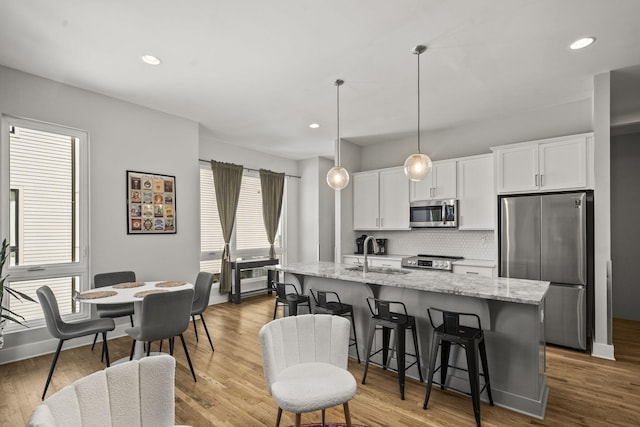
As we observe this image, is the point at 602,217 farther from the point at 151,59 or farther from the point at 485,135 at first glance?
the point at 151,59

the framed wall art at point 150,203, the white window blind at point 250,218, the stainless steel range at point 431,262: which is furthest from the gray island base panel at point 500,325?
the white window blind at point 250,218

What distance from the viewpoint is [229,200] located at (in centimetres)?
596

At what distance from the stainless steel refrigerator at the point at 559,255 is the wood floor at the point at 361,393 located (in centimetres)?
29

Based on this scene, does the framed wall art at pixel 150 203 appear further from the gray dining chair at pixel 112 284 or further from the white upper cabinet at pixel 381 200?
the white upper cabinet at pixel 381 200

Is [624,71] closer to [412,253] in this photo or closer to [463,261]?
[463,261]

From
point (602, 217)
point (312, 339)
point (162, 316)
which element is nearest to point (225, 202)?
point (162, 316)

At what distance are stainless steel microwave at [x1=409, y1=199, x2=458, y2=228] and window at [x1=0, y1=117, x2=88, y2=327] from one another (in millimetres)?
4553

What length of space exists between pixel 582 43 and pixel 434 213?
2.76 metres

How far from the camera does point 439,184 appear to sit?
202 inches

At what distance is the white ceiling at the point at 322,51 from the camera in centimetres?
241

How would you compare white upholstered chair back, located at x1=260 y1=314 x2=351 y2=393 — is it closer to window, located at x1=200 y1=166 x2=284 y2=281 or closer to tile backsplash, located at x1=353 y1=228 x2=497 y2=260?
tile backsplash, located at x1=353 y1=228 x2=497 y2=260

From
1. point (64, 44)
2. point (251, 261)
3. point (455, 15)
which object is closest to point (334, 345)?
point (455, 15)

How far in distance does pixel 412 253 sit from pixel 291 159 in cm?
344

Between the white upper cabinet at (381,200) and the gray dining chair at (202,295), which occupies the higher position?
the white upper cabinet at (381,200)
